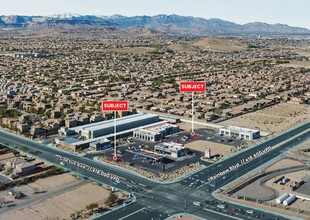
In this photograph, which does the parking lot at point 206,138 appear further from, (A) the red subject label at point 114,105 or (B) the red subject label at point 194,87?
(A) the red subject label at point 114,105

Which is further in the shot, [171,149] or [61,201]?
[171,149]

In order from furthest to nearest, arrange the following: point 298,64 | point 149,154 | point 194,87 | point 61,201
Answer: point 298,64 < point 194,87 < point 149,154 < point 61,201


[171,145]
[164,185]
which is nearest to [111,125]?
[171,145]

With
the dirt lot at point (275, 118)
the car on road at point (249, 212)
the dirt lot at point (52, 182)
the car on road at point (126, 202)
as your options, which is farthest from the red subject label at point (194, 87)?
the car on road at point (249, 212)

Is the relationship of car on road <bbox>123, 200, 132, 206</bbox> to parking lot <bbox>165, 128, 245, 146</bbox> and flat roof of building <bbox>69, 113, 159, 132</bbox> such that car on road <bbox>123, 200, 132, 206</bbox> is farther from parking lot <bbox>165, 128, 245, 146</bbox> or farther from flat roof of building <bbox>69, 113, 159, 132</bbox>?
flat roof of building <bbox>69, 113, 159, 132</bbox>

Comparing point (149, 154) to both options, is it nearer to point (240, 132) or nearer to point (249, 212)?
point (240, 132)

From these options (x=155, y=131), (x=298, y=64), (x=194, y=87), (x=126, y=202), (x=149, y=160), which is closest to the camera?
(x=126, y=202)

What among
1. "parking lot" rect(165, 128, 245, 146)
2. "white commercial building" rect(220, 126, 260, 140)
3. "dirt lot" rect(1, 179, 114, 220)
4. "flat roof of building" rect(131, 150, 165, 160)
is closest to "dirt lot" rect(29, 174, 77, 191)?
"dirt lot" rect(1, 179, 114, 220)
